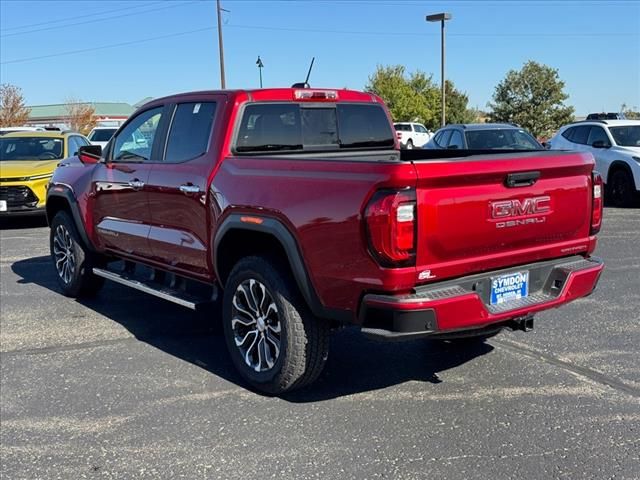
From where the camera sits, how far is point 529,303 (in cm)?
399

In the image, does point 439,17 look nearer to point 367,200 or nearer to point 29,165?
point 29,165

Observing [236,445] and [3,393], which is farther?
[3,393]

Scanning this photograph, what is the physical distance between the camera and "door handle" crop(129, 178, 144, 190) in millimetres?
5586

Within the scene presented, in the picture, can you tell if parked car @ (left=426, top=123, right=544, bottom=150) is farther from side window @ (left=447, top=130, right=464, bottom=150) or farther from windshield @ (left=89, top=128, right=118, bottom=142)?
windshield @ (left=89, top=128, right=118, bottom=142)

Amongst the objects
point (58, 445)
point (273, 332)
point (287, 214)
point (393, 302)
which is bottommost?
point (58, 445)

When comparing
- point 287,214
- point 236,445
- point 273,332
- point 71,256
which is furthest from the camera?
point 71,256

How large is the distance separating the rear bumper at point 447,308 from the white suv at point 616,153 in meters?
10.2

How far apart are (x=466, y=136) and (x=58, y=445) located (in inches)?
427

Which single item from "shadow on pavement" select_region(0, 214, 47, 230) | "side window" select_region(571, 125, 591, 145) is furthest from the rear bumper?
"side window" select_region(571, 125, 591, 145)

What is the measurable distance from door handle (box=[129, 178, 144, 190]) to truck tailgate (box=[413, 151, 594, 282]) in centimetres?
288

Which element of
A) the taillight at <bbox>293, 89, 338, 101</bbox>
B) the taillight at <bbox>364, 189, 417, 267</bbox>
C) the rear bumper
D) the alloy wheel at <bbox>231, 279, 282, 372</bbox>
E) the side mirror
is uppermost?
the taillight at <bbox>293, 89, 338, 101</bbox>

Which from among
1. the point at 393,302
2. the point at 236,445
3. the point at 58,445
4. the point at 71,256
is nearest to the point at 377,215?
the point at 393,302

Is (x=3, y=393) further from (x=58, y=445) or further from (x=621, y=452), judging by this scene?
(x=621, y=452)

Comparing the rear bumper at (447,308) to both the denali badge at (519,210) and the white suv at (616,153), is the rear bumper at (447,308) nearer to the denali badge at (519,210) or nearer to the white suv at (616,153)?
the denali badge at (519,210)
